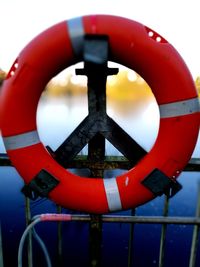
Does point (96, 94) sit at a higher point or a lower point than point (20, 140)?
higher

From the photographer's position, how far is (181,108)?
108cm

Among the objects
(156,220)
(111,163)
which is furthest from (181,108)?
(156,220)

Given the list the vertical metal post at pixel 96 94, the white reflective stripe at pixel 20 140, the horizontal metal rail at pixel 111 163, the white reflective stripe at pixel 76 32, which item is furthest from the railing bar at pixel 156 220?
the white reflective stripe at pixel 76 32

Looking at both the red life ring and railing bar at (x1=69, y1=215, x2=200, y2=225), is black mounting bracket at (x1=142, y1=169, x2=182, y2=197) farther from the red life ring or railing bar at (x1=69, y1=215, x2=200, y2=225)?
railing bar at (x1=69, y1=215, x2=200, y2=225)

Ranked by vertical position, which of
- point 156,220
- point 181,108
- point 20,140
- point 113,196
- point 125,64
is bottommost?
point 156,220

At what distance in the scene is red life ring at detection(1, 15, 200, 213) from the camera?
1032mm

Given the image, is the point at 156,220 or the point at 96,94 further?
the point at 156,220

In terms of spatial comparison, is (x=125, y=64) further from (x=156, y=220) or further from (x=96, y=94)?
(x=156, y=220)

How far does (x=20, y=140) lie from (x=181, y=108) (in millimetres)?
653

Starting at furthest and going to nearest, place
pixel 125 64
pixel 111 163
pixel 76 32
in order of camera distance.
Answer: pixel 111 163 < pixel 125 64 < pixel 76 32

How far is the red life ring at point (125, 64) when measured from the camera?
1.03 m

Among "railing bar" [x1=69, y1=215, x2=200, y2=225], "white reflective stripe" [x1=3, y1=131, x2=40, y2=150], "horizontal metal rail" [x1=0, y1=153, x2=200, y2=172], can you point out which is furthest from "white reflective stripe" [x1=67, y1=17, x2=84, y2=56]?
"railing bar" [x1=69, y1=215, x2=200, y2=225]

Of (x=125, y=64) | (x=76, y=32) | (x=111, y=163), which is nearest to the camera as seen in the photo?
(x=76, y=32)

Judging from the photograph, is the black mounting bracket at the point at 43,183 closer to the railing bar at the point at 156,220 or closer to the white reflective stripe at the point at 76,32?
the railing bar at the point at 156,220
